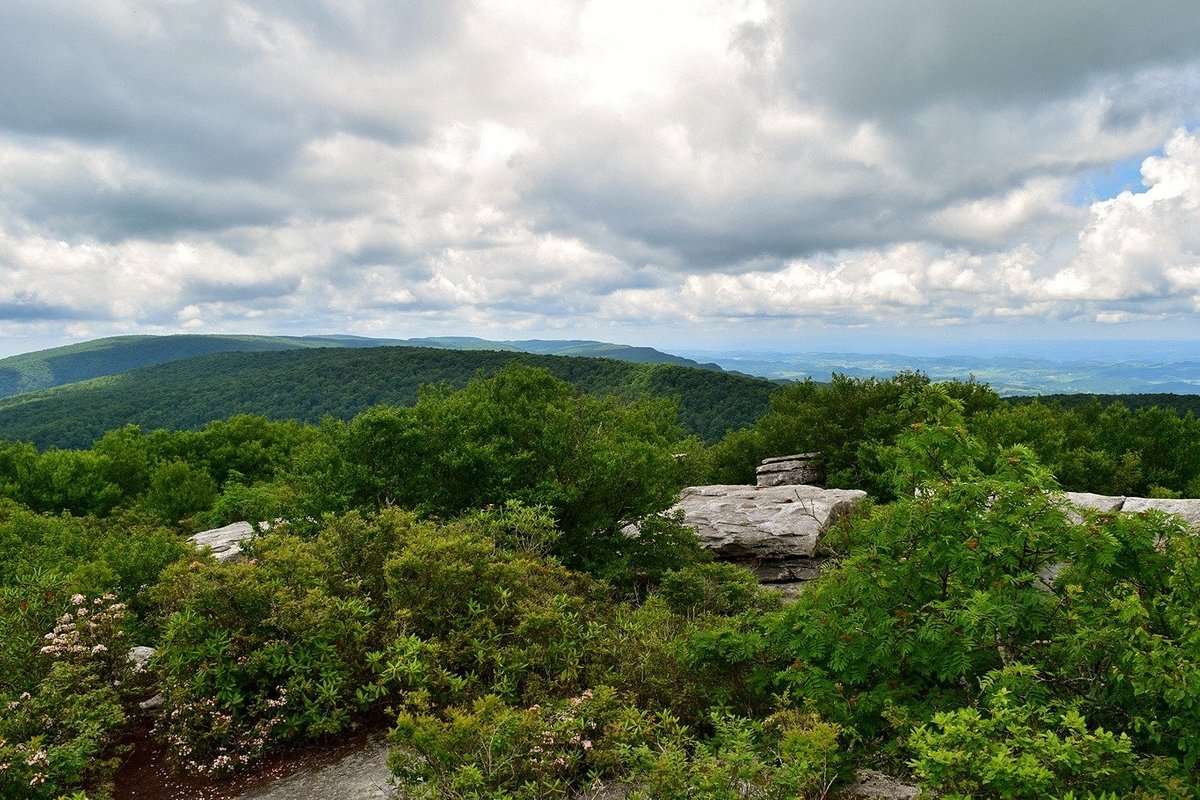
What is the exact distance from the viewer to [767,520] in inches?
762

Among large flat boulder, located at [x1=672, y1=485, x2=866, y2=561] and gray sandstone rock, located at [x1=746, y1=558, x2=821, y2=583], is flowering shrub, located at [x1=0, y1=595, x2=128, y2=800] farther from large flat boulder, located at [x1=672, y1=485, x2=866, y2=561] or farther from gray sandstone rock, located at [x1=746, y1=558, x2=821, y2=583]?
gray sandstone rock, located at [x1=746, y1=558, x2=821, y2=583]

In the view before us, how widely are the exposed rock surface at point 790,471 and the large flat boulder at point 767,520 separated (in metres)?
10.1

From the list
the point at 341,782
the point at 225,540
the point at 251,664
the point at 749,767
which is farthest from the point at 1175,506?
the point at 225,540

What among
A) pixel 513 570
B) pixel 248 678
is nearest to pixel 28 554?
pixel 248 678

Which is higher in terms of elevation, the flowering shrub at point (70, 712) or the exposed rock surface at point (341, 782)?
the flowering shrub at point (70, 712)

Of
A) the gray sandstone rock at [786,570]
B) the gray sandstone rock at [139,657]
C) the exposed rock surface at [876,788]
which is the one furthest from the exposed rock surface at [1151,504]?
the gray sandstone rock at [139,657]

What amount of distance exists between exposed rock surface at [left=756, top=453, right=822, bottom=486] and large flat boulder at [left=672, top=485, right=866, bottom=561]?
33.2 feet

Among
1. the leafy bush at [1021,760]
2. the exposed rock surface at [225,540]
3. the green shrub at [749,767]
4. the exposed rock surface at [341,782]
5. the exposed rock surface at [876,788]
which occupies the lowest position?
the exposed rock surface at [225,540]

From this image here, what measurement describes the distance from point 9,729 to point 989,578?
35.7 feet

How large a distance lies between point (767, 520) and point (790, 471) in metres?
14.4

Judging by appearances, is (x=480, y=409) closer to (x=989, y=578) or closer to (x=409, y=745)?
(x=409, y=745)

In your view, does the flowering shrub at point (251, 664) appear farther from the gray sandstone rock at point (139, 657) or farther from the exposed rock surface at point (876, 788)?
the exposed rock surface at point (876, 788)

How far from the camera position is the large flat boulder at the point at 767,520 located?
1853 centimetres

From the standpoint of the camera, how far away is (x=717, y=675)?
28.4 feet
